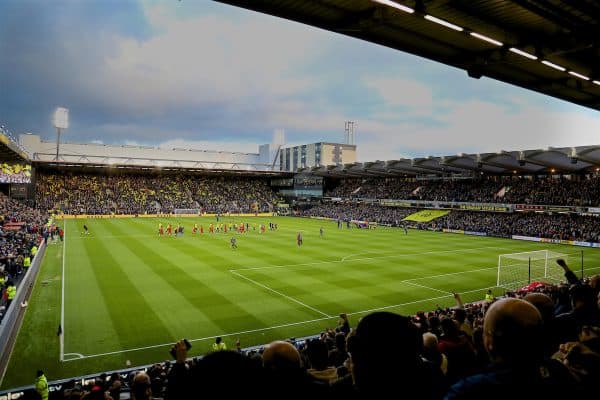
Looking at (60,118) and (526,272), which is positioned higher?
(60,118)

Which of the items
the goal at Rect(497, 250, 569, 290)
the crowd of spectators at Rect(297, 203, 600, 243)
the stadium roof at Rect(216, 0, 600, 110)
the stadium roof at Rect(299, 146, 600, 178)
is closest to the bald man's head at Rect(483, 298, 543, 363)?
the stadium roof at Rect(216, 0, 600, 110)

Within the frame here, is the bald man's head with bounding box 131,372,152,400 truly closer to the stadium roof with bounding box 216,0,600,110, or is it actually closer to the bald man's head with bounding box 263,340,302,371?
the bald man's head with bounding box 263,340,302,371

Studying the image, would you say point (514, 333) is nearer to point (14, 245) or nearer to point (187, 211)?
point (14, 245)

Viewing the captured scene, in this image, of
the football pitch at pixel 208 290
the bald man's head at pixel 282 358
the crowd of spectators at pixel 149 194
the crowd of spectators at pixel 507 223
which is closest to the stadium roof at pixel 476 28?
the bald man's head at pixel 282 358

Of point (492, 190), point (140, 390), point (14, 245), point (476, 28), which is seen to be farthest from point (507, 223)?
point (140, 390)

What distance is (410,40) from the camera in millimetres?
9188

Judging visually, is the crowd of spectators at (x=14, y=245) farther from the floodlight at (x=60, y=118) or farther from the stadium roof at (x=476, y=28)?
the floodlight at (x=60, y=118)

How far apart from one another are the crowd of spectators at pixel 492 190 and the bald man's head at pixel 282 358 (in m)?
55.5

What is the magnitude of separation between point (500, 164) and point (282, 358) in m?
56.4

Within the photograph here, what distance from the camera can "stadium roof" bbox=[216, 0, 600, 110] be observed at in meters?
7.63

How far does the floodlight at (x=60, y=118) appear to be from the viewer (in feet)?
216

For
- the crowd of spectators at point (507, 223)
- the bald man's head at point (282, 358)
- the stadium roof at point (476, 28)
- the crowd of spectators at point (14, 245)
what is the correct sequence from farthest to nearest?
the crowd of spectators at point (507, 223) < the crowd of spectators at point (14, 245) < the stadium roof at point (476, 28) < the bald man's head at point (282, 358)

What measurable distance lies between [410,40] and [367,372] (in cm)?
877

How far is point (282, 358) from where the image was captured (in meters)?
2.39
